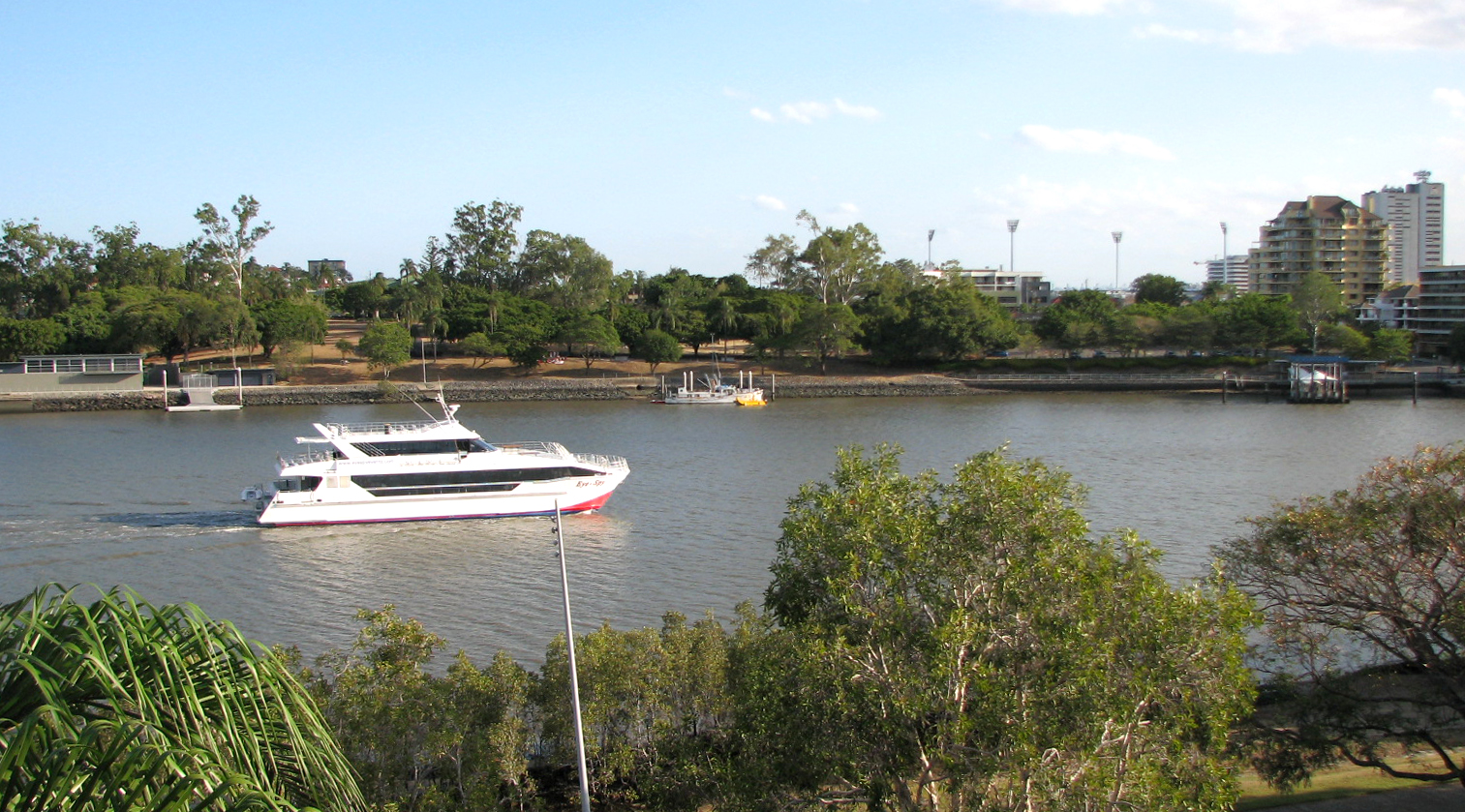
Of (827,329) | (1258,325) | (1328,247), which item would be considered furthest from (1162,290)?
(827,329)

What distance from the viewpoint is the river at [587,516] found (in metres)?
20.2

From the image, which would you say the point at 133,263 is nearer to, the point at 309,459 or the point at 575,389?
the point at 575,389

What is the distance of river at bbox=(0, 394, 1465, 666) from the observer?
66.3ft

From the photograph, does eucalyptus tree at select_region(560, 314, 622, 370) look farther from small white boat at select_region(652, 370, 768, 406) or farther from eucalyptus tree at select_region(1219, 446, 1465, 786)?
eucalyptus tree at select_region(1219, 446, 1465, 786)

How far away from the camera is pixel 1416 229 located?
149875 millimetres

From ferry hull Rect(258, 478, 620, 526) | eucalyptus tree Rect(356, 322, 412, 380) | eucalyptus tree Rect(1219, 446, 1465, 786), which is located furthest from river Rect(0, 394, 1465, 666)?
eucalyptus tree Rect(356, 322, 412, 380)

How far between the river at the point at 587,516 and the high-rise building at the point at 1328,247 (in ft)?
146

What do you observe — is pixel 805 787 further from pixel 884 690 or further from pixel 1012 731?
pixel 1012 731

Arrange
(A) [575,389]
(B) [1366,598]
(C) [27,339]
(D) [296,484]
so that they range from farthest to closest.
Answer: (C) [27,339], (A) [575,389], (D) [296,484], (B) [1366,598]

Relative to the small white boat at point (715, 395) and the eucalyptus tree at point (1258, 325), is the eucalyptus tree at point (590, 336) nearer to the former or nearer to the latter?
the small white boat at point (715, 395)

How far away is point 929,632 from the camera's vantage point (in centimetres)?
761

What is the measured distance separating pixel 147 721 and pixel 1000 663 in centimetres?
529

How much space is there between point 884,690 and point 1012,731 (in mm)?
853

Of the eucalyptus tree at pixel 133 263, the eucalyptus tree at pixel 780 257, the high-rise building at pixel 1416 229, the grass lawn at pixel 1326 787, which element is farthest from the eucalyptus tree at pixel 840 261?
the high-rise building at pixel 1416 229
